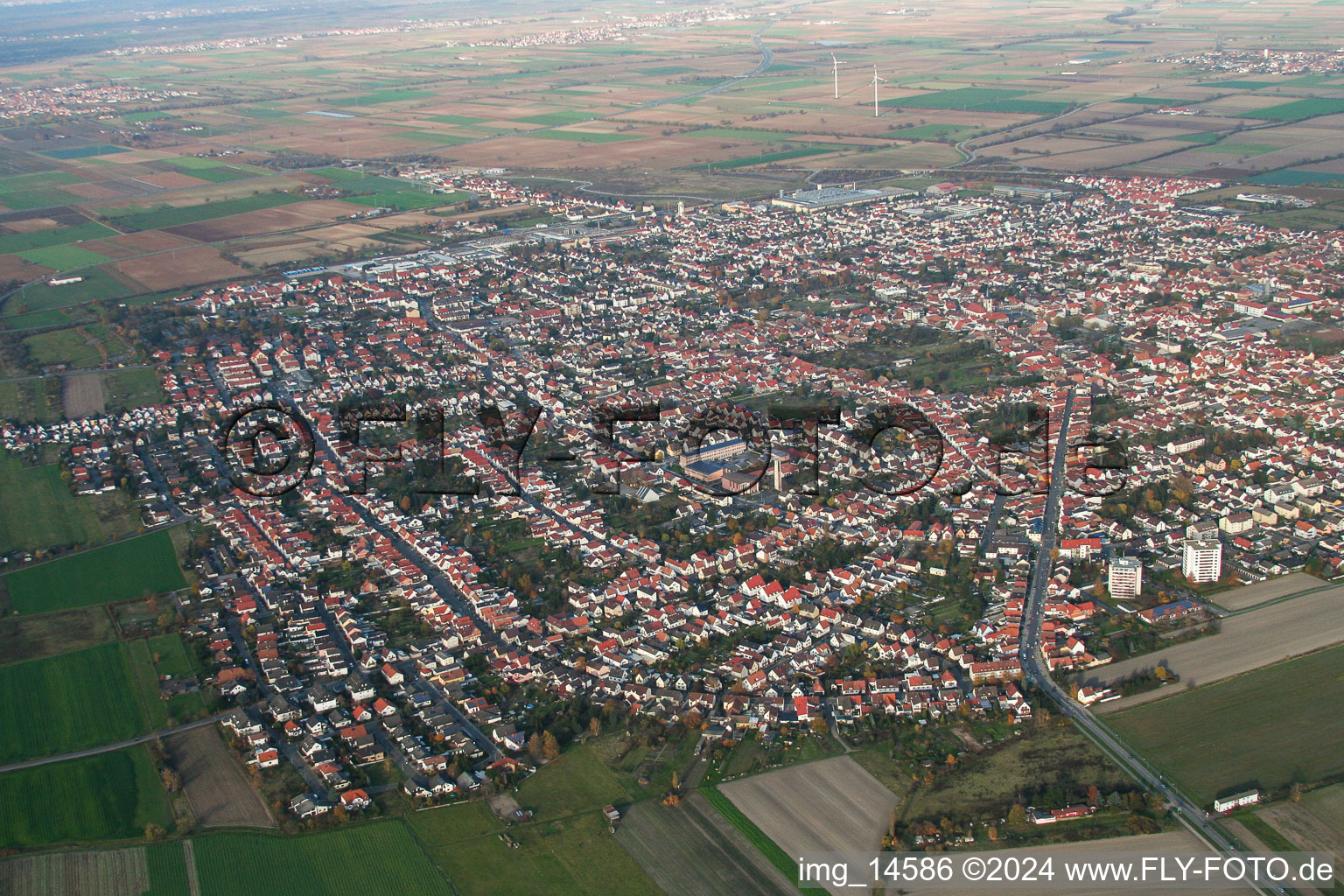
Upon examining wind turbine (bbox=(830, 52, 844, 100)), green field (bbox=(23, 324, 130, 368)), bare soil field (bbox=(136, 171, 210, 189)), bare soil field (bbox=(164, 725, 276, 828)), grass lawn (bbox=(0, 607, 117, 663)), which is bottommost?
bare soil field (bbox=(164, 725, 276, 828))

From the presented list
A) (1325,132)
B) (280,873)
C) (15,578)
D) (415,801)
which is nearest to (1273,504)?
(415,801)

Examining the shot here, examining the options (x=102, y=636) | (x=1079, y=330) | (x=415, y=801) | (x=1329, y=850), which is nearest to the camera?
(x=1329, y=850)

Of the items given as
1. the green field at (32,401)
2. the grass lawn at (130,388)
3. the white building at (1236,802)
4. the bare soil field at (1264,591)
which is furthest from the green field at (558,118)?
the white building at (1236,802)

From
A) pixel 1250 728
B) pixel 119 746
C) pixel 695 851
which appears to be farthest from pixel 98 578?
pixel 1250 728

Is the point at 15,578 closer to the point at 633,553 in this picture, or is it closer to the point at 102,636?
the point at 102,636

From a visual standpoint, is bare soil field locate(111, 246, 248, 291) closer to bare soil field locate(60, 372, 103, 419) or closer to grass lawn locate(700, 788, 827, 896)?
bare soil field locate(60, 372, 103, 419)

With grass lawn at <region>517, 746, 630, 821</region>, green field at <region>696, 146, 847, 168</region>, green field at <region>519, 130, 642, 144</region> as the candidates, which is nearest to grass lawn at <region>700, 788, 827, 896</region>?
grass lawn at <region>517, 746, 630, 821</region>

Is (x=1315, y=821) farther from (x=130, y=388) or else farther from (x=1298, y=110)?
(x=1298, y=110)
